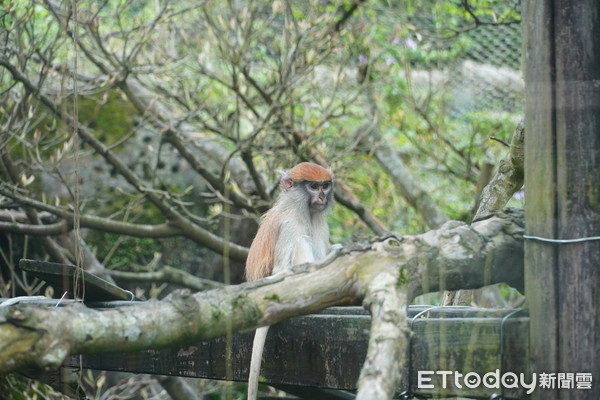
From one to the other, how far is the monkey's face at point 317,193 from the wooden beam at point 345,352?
1.84 metres

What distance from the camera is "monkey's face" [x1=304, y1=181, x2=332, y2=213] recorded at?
5.28 m

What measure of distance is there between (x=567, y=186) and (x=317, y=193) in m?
2.89

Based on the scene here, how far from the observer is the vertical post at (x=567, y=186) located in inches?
96.4

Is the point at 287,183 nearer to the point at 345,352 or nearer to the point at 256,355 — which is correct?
the point at 256,355

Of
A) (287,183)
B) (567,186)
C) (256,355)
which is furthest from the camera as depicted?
(287,183)

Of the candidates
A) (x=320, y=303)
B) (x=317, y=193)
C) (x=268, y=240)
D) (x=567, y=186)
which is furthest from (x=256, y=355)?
(x=317, y=193)

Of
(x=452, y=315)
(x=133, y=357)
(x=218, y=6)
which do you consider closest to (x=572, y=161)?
(x=452, y=315)

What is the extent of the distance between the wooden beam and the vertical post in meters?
0.13

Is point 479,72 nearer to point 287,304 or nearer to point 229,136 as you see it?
point 229,136

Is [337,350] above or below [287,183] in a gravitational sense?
below

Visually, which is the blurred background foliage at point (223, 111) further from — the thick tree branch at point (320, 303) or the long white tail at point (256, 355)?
the thick tree branch at point (320, 303)

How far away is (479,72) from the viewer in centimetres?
993

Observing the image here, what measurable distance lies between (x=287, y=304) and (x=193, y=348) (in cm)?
124

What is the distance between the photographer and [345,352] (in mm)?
3086
